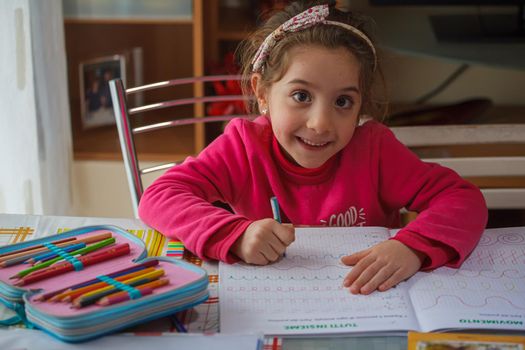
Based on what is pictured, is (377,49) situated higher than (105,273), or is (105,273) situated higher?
(377,49)

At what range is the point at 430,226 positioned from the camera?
1.04 m

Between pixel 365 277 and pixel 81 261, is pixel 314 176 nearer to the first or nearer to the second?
pixel 365 277

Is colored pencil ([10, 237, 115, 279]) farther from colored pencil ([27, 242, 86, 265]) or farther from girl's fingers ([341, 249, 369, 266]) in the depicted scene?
girl's fingers ([341, 249, 369, 266])

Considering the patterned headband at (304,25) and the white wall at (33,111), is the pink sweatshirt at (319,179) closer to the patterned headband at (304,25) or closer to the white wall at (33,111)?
the patterned headband at (304,25)

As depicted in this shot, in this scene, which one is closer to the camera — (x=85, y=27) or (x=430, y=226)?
(x=430, y=226)

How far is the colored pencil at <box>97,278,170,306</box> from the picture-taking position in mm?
786

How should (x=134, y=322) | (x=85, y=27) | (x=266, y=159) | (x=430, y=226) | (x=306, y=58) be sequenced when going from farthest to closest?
(x=85, y=27) < (x=266, y=159) < (x=306, y=58) < (x=430, y=226) < (x=134, y=322)

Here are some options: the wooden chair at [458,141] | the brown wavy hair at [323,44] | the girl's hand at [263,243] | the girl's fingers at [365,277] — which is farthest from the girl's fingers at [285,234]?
the wooden chair at [458,141]

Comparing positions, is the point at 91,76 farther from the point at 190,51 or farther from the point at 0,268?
the point at 0,268

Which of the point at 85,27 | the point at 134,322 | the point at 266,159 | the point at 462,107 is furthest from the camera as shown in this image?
the point at 85,27

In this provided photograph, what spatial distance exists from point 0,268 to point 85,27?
80.6 inches

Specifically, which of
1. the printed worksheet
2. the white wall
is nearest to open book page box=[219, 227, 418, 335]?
the printed worksheet

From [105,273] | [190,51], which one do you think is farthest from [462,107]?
[105,273]

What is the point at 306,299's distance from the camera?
34.7 inches
